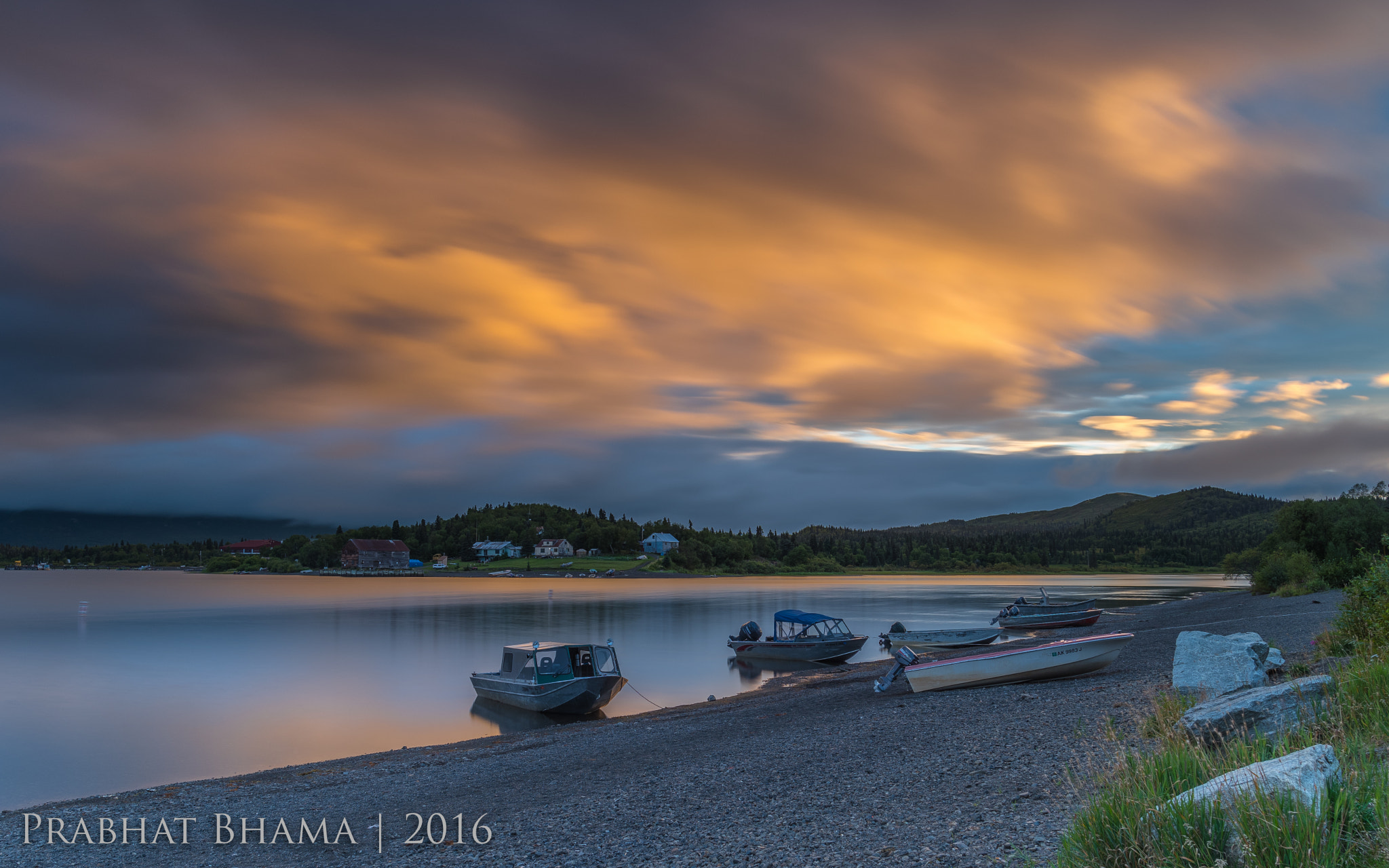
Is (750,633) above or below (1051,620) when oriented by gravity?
above

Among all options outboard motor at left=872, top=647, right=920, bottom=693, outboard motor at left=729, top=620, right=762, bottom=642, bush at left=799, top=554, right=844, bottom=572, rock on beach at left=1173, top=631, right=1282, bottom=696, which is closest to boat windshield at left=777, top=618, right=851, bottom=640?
outboard motor at left=729, top=620, right=762, bottom=642

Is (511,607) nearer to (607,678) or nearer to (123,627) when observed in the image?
(123,627)

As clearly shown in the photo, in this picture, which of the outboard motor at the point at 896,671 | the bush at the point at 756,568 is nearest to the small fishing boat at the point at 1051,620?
the outboard motor at the point at 896,671

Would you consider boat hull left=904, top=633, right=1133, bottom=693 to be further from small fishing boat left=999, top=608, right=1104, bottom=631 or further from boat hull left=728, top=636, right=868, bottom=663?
small fishing boat left=999, top=608, right=1104, bottom=631

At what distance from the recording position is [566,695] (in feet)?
94.0

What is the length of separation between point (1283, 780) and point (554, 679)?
26.7 meters

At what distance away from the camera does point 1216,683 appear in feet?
43.1

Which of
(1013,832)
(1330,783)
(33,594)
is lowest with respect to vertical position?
(33,594)

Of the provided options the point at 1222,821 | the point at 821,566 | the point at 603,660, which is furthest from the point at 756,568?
the point at 1222,821

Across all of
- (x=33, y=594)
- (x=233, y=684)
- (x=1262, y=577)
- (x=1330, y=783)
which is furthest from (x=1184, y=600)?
(x=33, y=594)

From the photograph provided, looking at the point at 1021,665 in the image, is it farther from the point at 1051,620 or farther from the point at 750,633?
the point at 1051,620

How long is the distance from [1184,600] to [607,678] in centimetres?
5880

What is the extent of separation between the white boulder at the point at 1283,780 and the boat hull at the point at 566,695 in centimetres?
2491

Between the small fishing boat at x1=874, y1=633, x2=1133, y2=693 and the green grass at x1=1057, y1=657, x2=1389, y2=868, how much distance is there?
1528 cm
